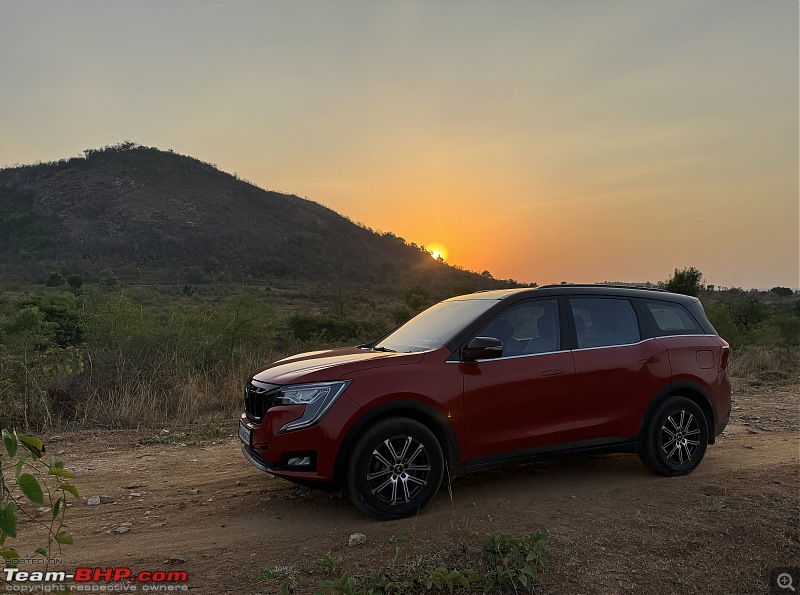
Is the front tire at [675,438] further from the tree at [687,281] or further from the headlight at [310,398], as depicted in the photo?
the tree at [687,281]

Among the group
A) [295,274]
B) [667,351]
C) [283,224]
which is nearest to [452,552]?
[667,351]

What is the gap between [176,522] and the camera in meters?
4.61

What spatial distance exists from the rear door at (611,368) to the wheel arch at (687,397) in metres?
0.06

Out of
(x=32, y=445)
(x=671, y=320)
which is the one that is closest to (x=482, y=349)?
(x=671, y=320)

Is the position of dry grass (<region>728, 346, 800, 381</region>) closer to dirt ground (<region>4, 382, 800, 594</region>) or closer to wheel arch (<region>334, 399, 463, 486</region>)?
dirt ground (<region>4, 382, 800, 594</region>)

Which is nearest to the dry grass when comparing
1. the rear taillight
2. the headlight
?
the rear taillight

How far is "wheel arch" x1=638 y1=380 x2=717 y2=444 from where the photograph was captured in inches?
217

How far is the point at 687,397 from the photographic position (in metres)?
5.82

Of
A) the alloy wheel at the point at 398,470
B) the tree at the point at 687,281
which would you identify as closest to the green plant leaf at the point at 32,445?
the alloy wheel at the point at 398,470

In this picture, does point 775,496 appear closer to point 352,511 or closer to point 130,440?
point 352,511

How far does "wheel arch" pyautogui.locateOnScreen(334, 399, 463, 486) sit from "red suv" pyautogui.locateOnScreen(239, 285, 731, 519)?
11 mm

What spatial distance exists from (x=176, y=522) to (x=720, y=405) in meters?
5.26

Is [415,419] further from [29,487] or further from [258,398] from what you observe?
[29,487]

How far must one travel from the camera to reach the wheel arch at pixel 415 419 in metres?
4.39
